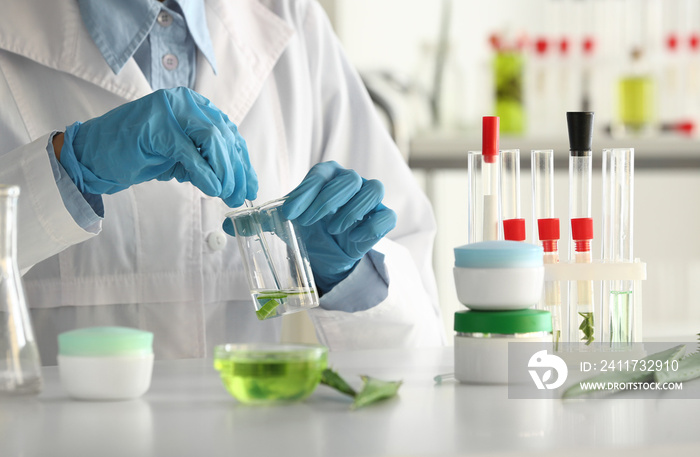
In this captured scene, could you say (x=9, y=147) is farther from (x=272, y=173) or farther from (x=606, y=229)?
(x=606, y=229)

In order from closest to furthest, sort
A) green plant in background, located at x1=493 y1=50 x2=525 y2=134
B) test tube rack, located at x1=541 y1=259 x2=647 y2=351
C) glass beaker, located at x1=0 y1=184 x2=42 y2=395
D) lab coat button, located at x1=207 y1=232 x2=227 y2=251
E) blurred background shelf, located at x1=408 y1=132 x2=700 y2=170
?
glass beaker, located at x1=0 y1=184 x2=42 y2=395
test tube rack, located at x1=541 y1=259 x2=647 y2=351
lab coat button, located at x1=207 y1=232 x2=227 y2=251
blurred background shelf, located at x1=408 y1=132 x2=700 y2=170
green plant in background, located at x1=493 y1=50 x2=525 y2=134

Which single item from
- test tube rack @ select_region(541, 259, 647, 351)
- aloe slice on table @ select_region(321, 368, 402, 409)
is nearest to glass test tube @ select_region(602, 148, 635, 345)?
test tube rack @ select_region(541, 259, 647, 351)

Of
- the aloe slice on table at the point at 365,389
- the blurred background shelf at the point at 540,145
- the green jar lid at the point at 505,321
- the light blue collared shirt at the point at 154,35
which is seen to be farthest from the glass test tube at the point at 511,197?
the blurred background shelf at the point at 540,145

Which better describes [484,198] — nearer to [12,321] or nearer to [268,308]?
[268,308]

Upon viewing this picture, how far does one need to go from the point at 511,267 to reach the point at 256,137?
71cm

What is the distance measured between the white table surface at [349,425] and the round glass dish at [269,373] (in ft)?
0.04

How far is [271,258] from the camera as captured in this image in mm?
883

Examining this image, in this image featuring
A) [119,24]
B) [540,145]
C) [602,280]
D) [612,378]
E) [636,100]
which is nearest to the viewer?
[612,378]

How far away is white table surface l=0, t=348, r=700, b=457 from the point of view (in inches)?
21.1

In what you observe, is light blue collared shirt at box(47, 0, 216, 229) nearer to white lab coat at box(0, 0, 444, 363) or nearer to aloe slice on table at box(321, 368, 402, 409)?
white lab coat at box(0, 0, 444, 363)

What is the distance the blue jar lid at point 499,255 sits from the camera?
740 mm

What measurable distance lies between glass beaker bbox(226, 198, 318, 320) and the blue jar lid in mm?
215

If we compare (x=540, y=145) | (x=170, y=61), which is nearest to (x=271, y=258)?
(x=170, y=61)

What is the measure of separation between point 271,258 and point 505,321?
27cm
